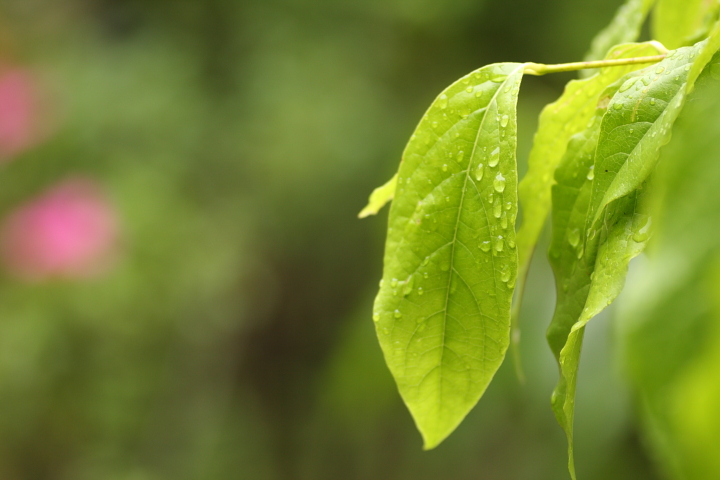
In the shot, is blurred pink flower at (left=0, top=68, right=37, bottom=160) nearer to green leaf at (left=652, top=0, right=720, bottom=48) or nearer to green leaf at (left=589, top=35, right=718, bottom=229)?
green leaf at (left=652, top=0, right=720, bottom=48)

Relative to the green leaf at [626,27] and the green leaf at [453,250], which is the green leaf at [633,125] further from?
the green leaf at [626,27]

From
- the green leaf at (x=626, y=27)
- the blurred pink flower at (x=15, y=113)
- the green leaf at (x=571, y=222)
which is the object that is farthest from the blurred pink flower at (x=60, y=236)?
the green leaf at (x=571, y=222)

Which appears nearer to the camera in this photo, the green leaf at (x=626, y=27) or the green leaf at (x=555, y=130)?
the green leaf at (x=555, y=130)

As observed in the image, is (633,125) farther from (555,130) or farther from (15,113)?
(15,113)

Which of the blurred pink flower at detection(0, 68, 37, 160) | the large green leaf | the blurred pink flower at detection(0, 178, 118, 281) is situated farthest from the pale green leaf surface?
the blurred pink flower at detection(0, 68, 37, 160)

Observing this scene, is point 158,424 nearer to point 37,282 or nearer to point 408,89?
point 37,282

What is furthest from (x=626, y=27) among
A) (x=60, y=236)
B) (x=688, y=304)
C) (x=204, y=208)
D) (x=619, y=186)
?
(x=204, y=208)

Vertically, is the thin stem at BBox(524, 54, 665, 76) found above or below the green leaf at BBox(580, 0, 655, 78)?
below
